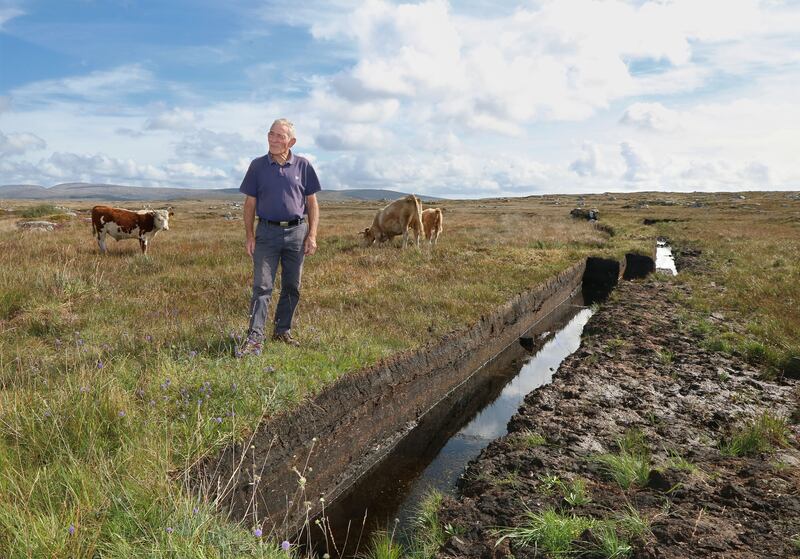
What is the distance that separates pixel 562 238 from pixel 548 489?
21.3 m

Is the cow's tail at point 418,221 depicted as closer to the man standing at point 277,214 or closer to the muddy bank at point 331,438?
the muddy bank at point 331,438

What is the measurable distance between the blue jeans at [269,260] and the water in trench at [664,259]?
16.2m

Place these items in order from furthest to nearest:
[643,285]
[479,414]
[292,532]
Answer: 1. [643,285]
2. [479,414]
3. [292,532]

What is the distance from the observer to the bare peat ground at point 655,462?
383 cm

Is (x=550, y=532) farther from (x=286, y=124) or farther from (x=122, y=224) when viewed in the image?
(x=122, y=224)

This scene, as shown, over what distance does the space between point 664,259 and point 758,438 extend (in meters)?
20.6

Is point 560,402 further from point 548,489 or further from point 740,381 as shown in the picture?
point 740,381

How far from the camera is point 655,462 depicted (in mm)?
5082

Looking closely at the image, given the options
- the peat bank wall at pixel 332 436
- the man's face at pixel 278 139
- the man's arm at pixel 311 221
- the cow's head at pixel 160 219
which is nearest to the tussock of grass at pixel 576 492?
the peat bank wall at pixel 332 436

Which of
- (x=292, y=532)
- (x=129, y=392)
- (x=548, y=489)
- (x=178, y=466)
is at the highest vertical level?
(x=129, y=392)

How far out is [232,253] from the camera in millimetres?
15391

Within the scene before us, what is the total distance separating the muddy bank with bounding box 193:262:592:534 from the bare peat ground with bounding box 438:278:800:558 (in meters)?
1.49

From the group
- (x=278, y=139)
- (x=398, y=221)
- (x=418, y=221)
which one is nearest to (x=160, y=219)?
(x=398, y=221)

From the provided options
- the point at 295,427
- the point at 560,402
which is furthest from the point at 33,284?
the point at 560,402
